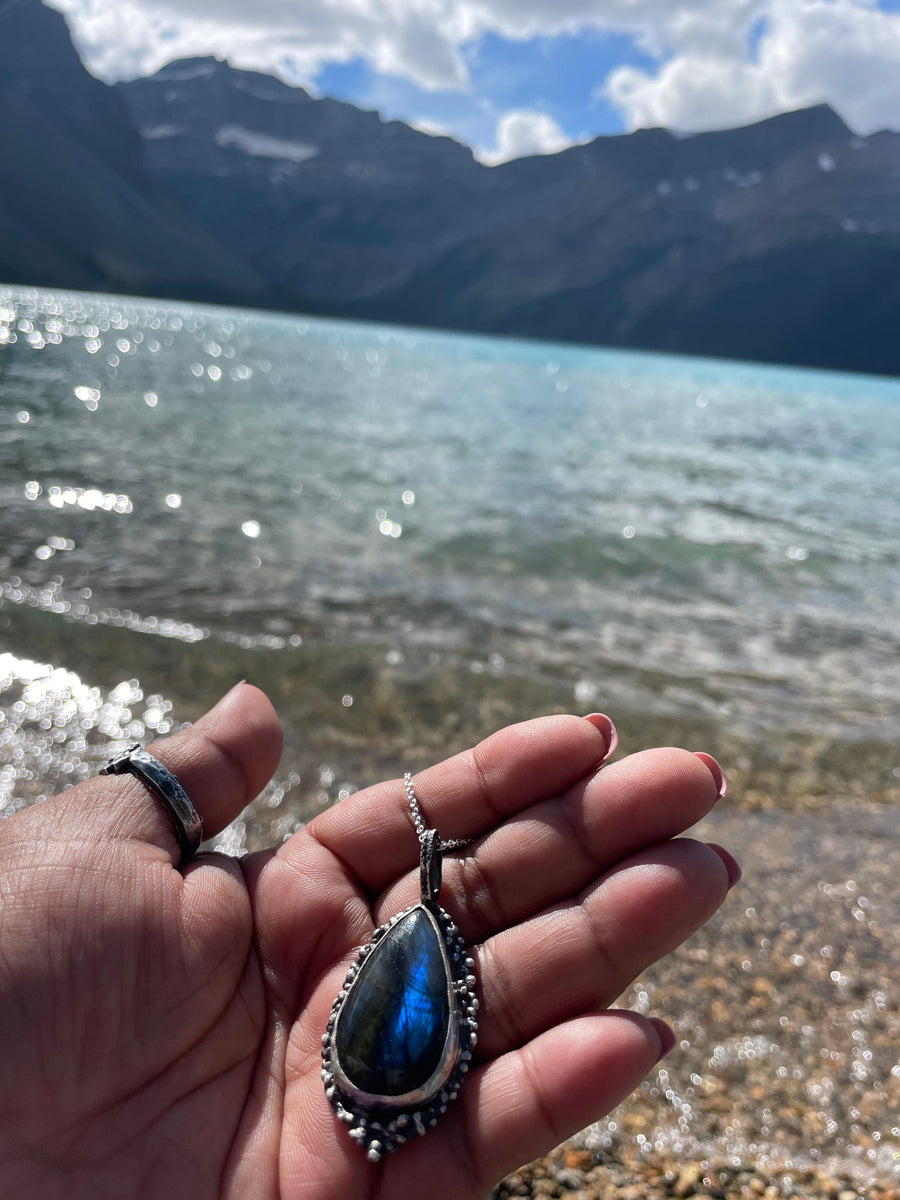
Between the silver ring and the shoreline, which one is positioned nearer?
the silver ring

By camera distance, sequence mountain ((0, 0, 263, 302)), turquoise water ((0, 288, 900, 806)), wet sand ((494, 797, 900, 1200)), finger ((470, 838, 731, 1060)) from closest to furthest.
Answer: finger ((470, 838, 731, 1060)) → wet sand ((494, 797, 900, 1200)) → turquoise water ((0, 288, 900, 806)) → mountain ((0, 0, 263, 302))

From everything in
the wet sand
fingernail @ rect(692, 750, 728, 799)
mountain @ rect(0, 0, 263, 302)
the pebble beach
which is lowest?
the wet sand

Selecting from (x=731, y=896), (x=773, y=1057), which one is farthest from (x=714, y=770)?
(x=731, y=896)

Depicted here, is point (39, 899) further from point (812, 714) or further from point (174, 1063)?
point (812, 714)

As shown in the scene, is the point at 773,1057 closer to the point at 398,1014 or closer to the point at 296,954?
the point at 398,1014

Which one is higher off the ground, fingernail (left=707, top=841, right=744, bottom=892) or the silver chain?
fingernail (left=707, top=841, right=744, bottom=892)

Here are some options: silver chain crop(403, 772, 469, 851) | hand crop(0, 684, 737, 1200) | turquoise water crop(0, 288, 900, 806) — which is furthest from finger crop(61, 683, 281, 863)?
turquoise water crop(0, 288, 900, 806)

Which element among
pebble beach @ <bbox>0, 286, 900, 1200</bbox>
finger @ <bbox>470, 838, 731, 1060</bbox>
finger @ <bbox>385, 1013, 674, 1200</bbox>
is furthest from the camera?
pebble beach @ <bbox>0, 286, 900, 1200</bbox>

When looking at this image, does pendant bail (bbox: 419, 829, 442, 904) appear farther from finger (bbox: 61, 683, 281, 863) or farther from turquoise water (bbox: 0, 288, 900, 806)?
turquoise water (bbox: 0, 288, 900, 806)
